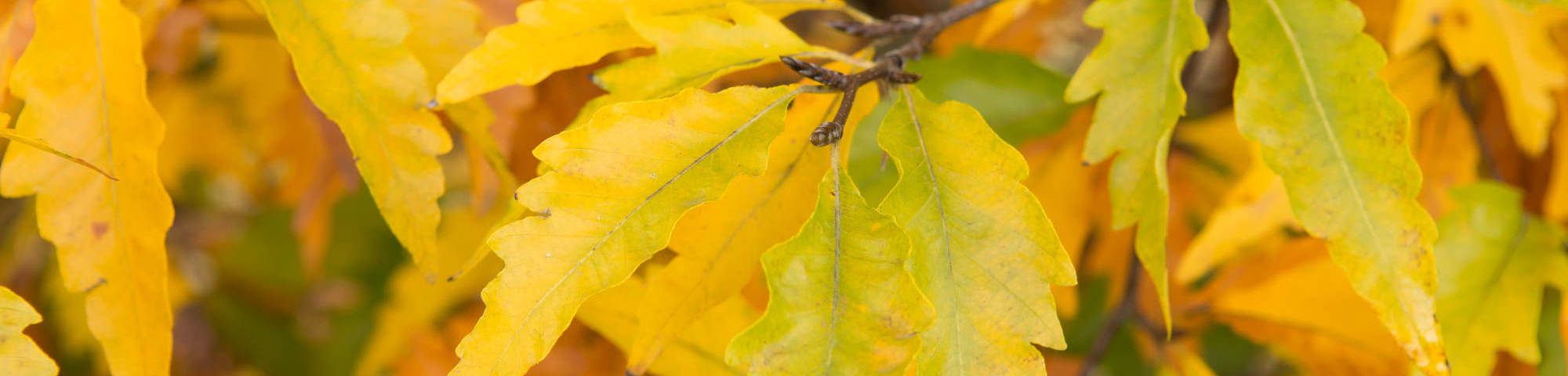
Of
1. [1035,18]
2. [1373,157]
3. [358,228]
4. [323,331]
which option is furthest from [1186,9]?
[323,331]

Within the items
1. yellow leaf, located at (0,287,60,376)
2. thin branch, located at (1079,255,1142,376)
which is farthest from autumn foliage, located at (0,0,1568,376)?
thin branch, located at (1079,255,1142,376)

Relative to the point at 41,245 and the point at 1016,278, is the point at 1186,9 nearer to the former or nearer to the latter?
the point at 1016,278

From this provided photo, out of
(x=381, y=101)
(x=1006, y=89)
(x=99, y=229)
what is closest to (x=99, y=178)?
(x=99, y=229)

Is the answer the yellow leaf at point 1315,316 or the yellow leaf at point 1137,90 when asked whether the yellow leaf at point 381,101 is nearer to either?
the yellow leaf at point 1137,90

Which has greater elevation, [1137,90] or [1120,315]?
[1137,90]

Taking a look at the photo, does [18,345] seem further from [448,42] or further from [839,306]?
[839,306]

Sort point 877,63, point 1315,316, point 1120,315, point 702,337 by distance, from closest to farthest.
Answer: point 877,63 < point 702,337 < point 1315,316 < point 1120,315

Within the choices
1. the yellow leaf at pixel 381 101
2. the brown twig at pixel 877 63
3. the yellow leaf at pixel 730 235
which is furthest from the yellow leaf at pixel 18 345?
the brown twig at pixel 877 63

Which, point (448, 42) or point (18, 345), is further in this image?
point (448, 42)
